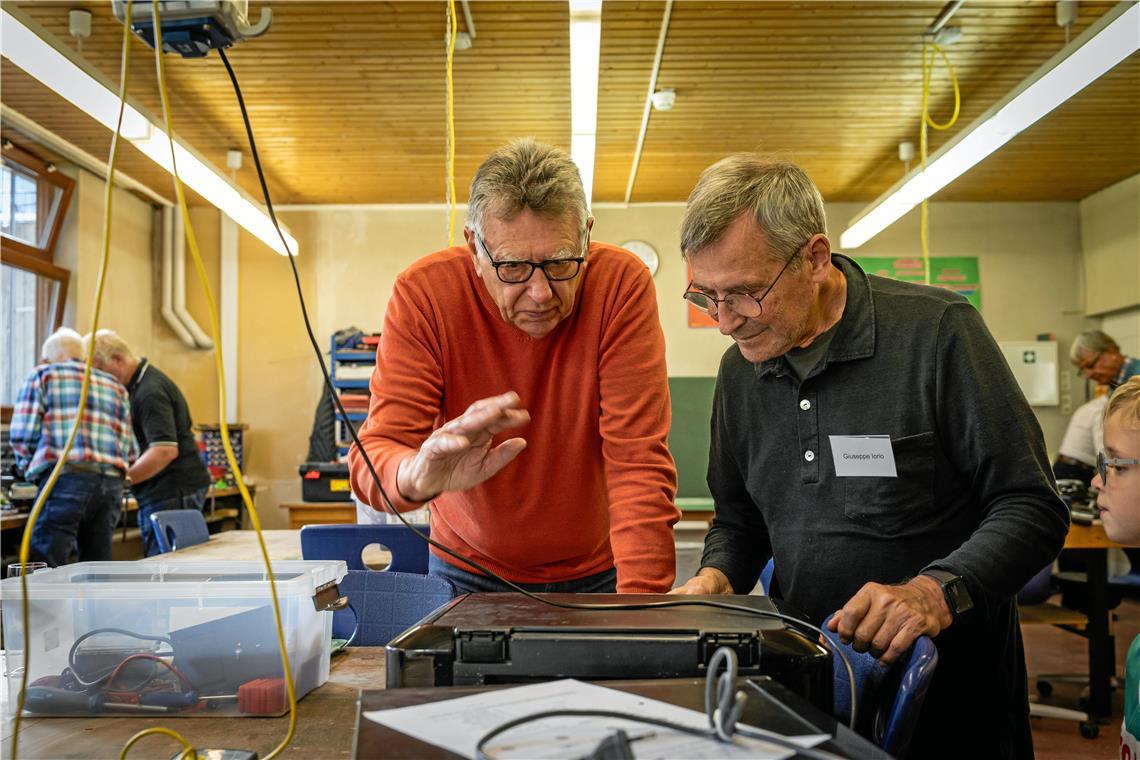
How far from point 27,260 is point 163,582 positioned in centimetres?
531

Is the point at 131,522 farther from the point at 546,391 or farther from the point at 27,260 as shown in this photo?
the point at 546,391

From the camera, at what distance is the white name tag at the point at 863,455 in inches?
53.1

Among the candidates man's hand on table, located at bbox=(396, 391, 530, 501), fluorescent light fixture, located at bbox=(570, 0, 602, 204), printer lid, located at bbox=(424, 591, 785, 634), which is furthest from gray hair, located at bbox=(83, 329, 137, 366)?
printer lid, located at bbox=(424, 591, 785, 634)

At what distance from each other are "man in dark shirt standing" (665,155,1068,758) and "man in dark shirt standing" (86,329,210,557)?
3561mm

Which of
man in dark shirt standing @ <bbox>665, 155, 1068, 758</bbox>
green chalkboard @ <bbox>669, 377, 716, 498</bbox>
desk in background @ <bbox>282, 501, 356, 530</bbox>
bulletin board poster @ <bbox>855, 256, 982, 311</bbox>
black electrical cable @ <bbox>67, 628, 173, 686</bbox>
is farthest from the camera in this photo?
bulletin board poster @ <bbox>855, 256, 982, 311</bbox>

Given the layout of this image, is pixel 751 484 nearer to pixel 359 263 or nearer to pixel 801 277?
pixel 801 277

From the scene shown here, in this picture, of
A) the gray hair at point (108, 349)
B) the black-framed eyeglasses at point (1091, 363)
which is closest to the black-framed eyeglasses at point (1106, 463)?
the black-framed eyeglasses at point (1091, 363)

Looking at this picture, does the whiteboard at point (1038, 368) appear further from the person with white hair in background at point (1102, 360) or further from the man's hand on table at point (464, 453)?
the man's hand on table at point (464, 453)

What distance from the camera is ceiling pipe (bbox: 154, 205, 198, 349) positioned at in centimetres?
695

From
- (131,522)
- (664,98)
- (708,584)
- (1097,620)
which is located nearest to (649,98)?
(664,98)

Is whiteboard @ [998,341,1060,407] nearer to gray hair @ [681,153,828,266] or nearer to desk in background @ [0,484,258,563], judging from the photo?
desk in background @ [0,484,258,563]

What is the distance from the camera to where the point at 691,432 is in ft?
23.3

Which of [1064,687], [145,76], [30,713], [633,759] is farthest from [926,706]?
[145,76]

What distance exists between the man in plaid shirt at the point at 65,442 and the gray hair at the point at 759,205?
10.6 feet
